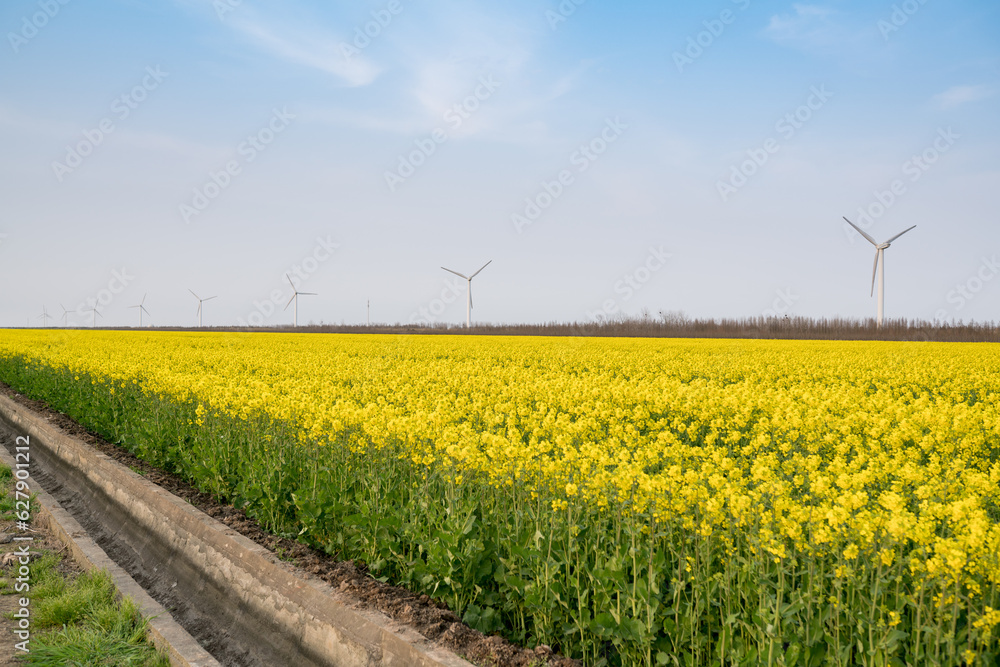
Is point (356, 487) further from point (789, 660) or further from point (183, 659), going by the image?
point (789, 660)

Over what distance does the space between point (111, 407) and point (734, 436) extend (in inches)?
419

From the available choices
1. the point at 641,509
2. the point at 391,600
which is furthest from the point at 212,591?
the point at 641,509

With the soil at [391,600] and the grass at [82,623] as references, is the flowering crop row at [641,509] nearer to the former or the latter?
the soil at [391,600]

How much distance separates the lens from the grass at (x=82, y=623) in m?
4.44

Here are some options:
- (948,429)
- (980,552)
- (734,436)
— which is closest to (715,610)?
(980,552)

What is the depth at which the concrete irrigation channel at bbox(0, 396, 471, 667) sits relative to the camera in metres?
4.37

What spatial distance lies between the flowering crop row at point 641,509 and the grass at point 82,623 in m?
1.56

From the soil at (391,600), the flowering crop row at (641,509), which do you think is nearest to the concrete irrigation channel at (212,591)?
the soil at (391,600)

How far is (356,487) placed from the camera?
6.68m

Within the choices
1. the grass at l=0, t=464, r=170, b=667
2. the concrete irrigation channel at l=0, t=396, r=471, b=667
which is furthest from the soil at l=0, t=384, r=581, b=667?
the grass at l=0, t=464, r=170, b=667

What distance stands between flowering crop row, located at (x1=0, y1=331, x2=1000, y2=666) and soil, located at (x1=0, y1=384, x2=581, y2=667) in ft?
0.55

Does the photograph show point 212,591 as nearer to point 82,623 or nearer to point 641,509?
point 82,623

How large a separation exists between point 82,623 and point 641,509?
4.36 metres

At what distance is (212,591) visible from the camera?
575 cm
